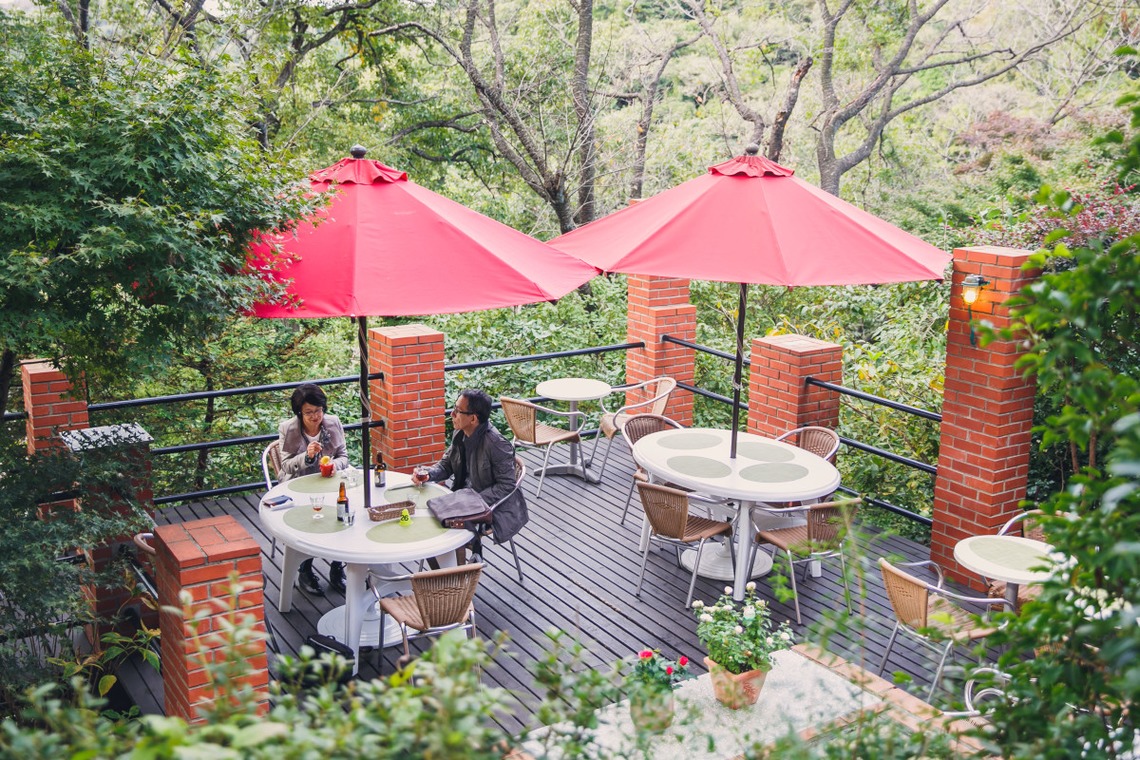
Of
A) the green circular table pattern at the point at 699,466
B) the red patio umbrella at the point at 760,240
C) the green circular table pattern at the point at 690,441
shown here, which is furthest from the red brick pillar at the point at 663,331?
the red patio umbrella at the point at 760,240

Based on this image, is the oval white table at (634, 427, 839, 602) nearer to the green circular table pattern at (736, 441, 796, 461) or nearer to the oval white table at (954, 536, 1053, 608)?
the green circular table pattern at (736, 441, 796, 461)

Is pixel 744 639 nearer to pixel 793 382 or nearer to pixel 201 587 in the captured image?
pixel 201 587

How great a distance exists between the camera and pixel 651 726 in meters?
2.10

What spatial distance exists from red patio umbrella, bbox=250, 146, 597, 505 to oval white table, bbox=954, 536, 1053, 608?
2.44 meters

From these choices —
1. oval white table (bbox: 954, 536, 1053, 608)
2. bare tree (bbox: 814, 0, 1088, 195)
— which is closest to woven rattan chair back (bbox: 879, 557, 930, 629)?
oval white table (bbox: 954, 536, 1053, 608)

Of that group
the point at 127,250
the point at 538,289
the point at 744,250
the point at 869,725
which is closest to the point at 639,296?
the point at 744,250

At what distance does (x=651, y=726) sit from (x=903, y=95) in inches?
853

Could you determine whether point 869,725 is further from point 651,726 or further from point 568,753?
point 568,753

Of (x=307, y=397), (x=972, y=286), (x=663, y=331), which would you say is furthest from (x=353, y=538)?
(x=663, y=331)

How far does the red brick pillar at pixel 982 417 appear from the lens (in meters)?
5.55

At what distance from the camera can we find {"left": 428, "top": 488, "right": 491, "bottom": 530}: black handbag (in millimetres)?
5059

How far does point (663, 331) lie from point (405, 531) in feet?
14.2

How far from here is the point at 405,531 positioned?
500cm

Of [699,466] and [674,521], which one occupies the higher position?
[699,466]
